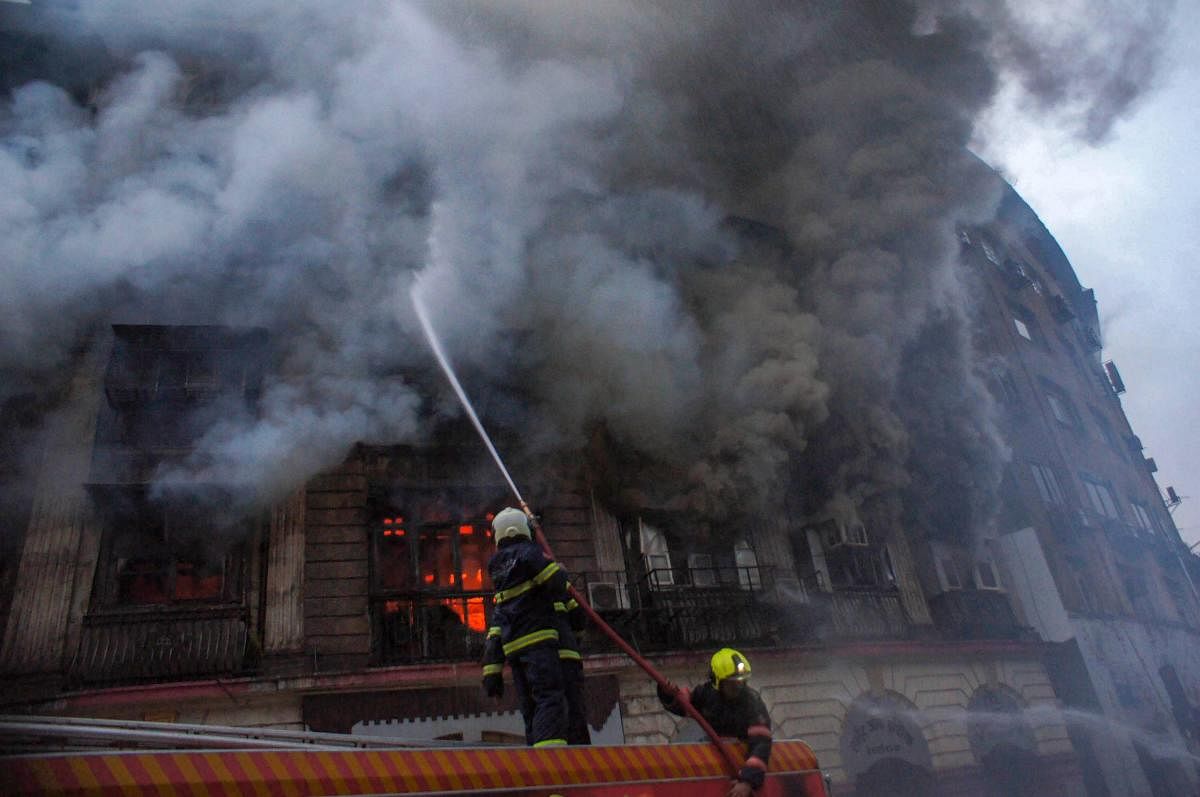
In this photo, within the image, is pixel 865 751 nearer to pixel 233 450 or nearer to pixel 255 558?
pixel 255 558

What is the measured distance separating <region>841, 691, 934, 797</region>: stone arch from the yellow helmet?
24.5ft

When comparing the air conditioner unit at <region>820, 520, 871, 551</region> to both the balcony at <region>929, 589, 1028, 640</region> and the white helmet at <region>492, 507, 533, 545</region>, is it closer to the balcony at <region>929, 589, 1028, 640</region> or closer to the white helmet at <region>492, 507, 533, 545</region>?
the balcony at <region>929, 589, 1028, 640</region>

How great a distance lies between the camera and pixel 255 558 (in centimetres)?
1008

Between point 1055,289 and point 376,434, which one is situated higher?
point 1055,289

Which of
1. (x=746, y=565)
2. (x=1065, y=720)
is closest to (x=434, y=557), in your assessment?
(x=746, y=565)

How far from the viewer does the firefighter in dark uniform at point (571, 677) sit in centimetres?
495

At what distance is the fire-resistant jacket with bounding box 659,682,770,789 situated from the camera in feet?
13.1

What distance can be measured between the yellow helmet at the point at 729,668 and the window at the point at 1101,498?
61.4 ft

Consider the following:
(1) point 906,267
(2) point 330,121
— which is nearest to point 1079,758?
(1) point 906,267

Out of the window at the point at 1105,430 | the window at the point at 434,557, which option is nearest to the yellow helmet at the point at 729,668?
the window at the point at 434,557

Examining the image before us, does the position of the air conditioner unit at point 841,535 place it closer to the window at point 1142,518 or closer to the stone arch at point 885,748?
the stone arch at point 885,748

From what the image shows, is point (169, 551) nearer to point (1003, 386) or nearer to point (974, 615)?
point (974, 615)

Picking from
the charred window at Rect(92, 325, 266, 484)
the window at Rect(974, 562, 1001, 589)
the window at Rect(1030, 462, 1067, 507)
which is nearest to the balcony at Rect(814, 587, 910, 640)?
the window at Rect(974, 562, 1001, 589)

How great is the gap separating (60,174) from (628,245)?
290 inches
